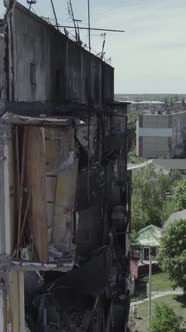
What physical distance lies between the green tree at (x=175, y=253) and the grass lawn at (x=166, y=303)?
2.88ft

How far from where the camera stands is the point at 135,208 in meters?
44.6

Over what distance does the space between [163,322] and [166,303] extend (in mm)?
8432

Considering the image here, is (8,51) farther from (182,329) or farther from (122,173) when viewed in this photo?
(182,329)

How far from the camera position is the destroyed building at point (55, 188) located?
722cm

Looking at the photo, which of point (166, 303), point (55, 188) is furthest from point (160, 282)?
point (55, 188)

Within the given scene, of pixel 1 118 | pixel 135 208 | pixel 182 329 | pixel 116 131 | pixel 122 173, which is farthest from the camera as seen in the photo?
pixel 135 208

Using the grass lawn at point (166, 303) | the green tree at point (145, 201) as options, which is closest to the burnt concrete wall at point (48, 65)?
the grass lawn at point (166, 303)

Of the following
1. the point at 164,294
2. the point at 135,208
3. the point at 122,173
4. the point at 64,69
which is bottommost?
the point at 164,294

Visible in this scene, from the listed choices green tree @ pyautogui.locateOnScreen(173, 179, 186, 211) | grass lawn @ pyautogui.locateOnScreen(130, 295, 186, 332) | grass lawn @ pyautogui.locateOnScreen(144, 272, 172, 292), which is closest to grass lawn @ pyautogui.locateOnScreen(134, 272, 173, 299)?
grass lawn @ pyautogui.locateOnScreen(144, 272, 172, 292)

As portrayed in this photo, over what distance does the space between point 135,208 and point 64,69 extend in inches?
1323

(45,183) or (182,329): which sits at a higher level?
(45,183)

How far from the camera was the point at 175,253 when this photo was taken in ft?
108

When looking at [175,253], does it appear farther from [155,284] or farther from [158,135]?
[158,135]

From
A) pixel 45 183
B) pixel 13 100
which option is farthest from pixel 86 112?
pixel 45 183
